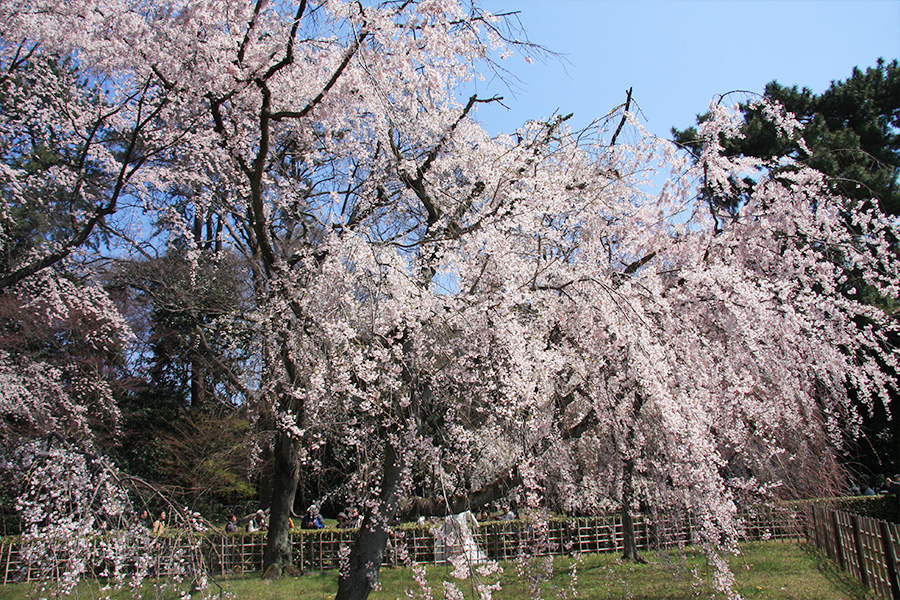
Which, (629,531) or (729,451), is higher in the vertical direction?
(729,451)

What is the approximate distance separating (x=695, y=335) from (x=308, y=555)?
294 inches

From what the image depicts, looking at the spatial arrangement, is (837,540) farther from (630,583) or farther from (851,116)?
(851,116)

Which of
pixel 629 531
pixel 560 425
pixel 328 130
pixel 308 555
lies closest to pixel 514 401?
pixel 560 425

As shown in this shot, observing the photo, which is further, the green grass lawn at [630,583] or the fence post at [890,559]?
the green grass lawn at [630,583]

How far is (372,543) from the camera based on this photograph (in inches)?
182

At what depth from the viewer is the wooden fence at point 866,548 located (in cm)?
471

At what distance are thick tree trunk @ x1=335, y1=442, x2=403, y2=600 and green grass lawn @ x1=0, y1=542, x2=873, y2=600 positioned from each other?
1.01 metres

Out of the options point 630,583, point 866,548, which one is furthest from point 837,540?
point 630,583

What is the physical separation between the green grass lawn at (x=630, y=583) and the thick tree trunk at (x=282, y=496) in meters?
0.36

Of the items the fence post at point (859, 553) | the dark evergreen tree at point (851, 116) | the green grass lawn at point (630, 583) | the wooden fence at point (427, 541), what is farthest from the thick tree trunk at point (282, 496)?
the dark evergreen tree at point (851, 116)

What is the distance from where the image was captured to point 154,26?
4.47 metres

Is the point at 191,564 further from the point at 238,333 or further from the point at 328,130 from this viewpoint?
the point at 238,333

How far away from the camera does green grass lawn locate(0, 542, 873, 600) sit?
227 inches

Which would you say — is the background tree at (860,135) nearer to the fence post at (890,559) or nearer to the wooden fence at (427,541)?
the wooden fence at (427,541)
